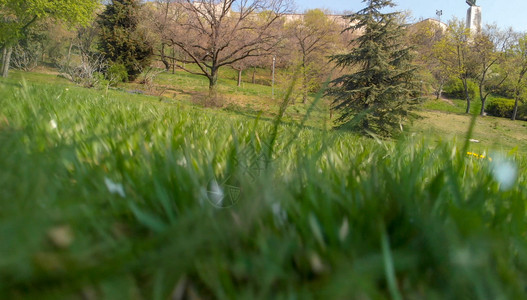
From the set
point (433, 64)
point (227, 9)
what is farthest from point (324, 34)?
point (227, 9)

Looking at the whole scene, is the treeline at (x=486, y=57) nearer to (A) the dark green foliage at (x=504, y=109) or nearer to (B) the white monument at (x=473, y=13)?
(A) the dark green foliage at (x=504, y=109)

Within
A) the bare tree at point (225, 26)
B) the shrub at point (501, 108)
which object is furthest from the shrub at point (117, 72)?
the shrub at point (501, 108)

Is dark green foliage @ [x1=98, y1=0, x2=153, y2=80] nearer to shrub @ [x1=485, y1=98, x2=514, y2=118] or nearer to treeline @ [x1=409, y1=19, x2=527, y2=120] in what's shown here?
treeline @ [x1=409, y1=19, x2=527, y2=120]

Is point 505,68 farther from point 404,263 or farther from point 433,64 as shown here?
point 404,263

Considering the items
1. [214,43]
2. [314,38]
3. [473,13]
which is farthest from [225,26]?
[473,13]

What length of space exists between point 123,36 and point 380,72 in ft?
76.0

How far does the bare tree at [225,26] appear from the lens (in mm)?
23312

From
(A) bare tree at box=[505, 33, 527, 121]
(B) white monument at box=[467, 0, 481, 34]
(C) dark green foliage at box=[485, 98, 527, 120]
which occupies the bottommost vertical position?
(C) dark green foliage at box=[485, 98, 527, 120]

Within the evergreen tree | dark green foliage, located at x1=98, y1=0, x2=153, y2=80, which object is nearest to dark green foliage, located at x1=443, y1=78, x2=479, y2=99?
the evergreen tree

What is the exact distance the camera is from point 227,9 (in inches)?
936

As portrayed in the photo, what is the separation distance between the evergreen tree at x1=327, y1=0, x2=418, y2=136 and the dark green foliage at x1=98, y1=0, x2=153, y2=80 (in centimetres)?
1926

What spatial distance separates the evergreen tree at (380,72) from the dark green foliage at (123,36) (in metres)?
19.3

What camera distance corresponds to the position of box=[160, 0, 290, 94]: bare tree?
2331 cm

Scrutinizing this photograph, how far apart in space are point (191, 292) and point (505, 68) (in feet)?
137
